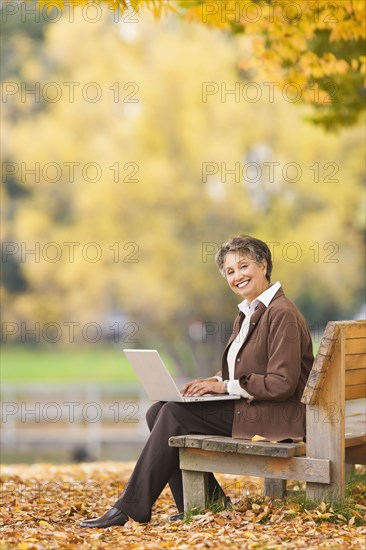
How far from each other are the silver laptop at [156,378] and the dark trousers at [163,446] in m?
0.08

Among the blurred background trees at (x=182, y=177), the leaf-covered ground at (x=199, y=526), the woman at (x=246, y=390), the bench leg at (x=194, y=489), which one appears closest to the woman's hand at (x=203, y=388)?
the woman at (x=246, y=390)

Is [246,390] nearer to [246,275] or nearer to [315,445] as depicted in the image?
[315,445]

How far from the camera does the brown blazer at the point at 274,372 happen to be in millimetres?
5160

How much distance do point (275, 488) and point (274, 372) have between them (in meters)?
1.15

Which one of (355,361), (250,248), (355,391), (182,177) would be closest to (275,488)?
(355,391)

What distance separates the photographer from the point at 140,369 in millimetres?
5371

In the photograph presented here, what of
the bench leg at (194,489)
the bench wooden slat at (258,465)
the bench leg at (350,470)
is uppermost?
the bench wooden slat at (258,465)

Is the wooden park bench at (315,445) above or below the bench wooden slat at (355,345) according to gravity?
below

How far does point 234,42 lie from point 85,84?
11.0ft

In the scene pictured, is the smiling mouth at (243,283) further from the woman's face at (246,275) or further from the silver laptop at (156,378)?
the silver laptop at (156,378)

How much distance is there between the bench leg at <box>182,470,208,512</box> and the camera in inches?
212

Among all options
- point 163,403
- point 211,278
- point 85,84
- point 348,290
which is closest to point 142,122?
point 85,84

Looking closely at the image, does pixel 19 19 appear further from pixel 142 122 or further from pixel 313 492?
pixel 313 492

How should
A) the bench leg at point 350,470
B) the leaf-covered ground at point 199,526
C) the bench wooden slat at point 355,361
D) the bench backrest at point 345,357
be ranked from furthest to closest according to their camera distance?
1. the bench leg at point 350,470
2. the bench wooden slat at point 355,361
3. the bench backrest at point 345,357
4. the leaf-covered ground at point 199,526
